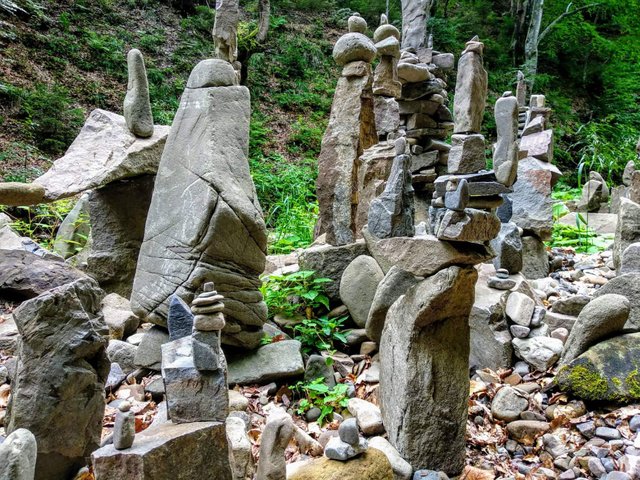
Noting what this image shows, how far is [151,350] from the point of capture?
328 cm

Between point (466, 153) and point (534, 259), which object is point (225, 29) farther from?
point (534, 259)

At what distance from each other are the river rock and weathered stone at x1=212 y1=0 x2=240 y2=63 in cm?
191

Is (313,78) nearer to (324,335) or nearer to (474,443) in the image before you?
(324,335)

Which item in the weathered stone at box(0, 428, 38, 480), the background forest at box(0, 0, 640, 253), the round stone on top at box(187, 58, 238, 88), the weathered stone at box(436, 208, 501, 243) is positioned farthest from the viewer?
the background forest at box(0, 0, 640, 253)

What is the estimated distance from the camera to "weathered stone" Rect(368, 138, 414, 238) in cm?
282

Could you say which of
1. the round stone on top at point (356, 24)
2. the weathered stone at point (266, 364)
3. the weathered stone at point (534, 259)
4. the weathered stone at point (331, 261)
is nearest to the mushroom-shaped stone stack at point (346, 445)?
the weathered stone at point (266, 364)

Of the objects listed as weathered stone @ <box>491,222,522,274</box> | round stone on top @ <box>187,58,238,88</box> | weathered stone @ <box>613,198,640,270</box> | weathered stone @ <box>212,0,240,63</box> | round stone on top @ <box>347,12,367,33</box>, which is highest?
round stone on top @ <box>347,12,367,33</box>

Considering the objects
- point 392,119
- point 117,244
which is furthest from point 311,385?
point 392,119

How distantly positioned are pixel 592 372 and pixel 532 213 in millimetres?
3142

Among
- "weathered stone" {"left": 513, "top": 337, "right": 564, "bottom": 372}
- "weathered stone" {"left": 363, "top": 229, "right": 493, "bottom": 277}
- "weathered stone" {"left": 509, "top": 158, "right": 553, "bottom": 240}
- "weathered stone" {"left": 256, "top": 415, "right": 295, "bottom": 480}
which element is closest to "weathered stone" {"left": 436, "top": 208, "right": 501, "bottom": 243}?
"weathered stone" {"left": 363, "top": 229, "right": 493, "bottom": 277}

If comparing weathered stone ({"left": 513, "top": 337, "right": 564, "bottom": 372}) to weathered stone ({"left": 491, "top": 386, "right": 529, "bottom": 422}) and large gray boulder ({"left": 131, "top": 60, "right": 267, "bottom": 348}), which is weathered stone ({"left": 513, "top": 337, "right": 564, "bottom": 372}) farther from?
large gray boulder ({"left": 131, "top": 60, "right": 267, "bottom": 348})

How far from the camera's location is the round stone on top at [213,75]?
3.35 metres

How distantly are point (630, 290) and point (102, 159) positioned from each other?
158 inches

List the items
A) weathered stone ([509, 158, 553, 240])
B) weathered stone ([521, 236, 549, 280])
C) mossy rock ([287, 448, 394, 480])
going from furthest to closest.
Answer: weathered stone ([509, 158, 553, 240]), weathered stone ([521, 236, 549, 280]), mossy rock ([287, 448, 394, 480])
